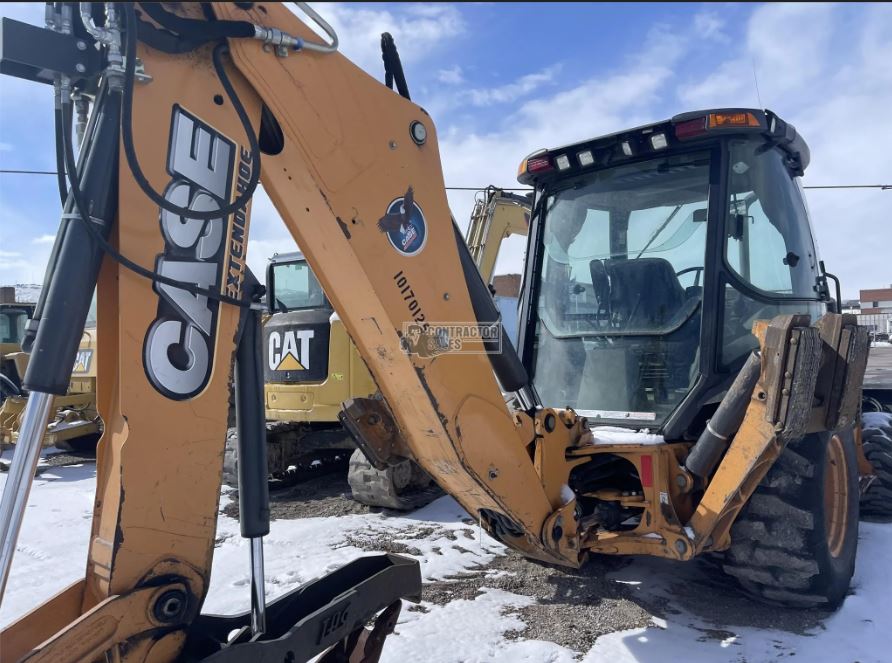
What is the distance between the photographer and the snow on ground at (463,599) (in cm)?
293

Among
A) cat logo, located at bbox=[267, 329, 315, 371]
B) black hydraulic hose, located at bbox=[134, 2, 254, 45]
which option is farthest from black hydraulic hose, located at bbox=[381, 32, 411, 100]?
cat logo, located at bbox=[267, 329, 315, 371]

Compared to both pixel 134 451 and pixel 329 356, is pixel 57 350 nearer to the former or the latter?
pixel 134 451

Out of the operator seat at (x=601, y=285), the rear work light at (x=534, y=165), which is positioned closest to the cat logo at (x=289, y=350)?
the rear work light at (x=534, y=165)

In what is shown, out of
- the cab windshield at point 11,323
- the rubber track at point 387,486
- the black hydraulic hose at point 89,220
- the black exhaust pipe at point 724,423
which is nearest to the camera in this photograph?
the black hydraulic hose at point 89,220

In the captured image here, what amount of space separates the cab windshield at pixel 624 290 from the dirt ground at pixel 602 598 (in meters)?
0.95

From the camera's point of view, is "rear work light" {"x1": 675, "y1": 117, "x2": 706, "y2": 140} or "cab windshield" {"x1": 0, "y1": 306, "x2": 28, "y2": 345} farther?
"cab windshield" {"x1": 0, "y1": 306, "x2": 28, "y2": 345}

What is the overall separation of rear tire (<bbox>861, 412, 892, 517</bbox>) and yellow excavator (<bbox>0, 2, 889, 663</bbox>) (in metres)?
1.54

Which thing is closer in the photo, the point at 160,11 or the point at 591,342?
the point at 160,11

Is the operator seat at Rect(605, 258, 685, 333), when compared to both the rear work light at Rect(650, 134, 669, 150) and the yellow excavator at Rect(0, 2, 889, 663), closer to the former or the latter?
the yellow excavator at Rect(0, 2, 889, 663)

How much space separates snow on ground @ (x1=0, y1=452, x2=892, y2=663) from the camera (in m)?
2.93

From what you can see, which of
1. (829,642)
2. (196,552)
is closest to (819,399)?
(829,642)

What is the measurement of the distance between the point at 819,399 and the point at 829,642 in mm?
1104

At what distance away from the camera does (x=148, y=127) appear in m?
1.77

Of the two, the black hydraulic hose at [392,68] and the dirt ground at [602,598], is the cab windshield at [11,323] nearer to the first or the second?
the dirt ground at [602,598]
